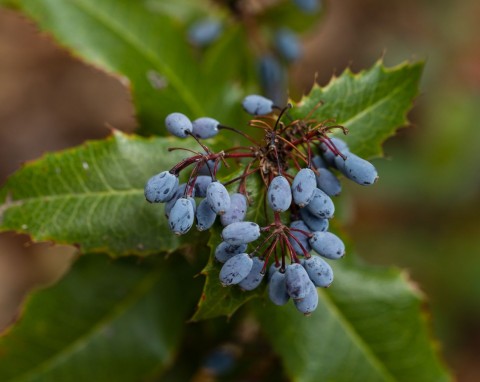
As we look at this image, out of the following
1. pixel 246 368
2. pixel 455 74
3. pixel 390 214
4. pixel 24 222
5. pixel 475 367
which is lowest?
pixel 475 367

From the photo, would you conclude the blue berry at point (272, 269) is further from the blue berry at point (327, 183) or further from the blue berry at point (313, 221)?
the blue berry at point (327, 183)

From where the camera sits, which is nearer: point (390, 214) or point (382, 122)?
point (382, 122)

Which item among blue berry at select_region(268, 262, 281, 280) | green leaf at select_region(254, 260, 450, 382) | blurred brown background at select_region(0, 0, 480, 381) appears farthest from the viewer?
blurred brown background at select_region(0, 0, 480, 381)

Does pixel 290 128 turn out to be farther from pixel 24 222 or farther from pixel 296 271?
pixel 24 222

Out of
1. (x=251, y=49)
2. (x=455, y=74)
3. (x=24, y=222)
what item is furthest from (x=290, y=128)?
(x=455, y=74)

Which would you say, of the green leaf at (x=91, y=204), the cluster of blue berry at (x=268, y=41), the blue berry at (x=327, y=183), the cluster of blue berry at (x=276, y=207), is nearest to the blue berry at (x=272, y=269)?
the cluster of blue berry at (x=276, y=207)

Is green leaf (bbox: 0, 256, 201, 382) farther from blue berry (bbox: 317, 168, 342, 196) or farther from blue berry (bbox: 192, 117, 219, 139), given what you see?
blue berry (bbox: 317, 168, 342, 196)

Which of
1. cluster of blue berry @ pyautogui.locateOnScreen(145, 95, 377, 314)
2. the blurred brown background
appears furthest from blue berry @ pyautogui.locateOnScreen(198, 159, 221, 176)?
the blurred brown background

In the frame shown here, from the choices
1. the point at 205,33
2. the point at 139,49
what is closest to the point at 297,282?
the point at 139,49
